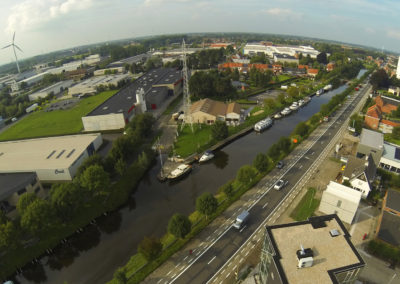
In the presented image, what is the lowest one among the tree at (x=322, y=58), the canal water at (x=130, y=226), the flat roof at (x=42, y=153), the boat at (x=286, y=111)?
the canal water at (x=130, y=226)

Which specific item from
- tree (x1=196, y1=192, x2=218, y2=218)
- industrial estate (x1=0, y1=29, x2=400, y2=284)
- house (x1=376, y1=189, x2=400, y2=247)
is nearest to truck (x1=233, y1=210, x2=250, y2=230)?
industrial estate (x1=0, y1=29, x2=400, y2=284)

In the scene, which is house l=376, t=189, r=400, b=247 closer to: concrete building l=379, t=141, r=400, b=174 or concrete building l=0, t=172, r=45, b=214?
concrete building l=379, t=141, r=400, b=174

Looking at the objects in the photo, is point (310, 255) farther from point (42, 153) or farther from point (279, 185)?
point (42, 153)

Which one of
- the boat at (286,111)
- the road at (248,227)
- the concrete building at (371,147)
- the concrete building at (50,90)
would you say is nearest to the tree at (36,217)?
the road at (248,227)

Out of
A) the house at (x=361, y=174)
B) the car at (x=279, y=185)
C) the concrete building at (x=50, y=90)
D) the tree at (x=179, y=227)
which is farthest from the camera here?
the concrete building at (x=50, y=90)

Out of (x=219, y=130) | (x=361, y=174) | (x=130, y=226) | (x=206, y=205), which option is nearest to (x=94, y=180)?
(x=130, y=226)

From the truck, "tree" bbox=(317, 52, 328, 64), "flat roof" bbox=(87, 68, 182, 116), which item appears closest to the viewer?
the truck

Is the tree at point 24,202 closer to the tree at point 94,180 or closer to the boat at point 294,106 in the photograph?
the tree at point 94,180
